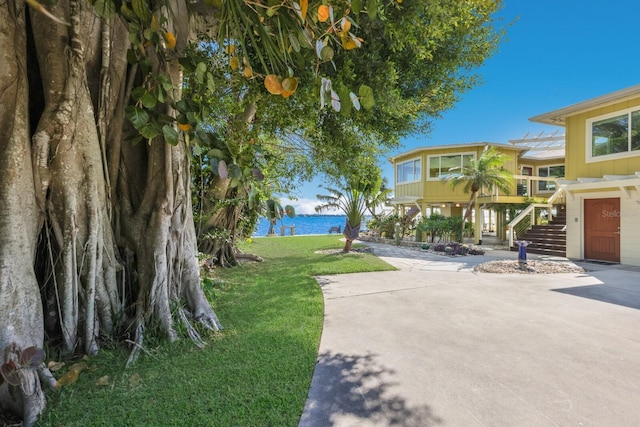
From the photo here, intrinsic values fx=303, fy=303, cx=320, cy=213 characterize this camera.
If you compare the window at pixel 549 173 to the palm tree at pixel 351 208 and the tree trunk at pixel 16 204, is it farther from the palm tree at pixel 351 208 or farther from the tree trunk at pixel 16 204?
the tree trunk at pixel 16 204

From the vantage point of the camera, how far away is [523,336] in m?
3.65

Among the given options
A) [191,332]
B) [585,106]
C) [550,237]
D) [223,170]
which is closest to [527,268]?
[550,237]

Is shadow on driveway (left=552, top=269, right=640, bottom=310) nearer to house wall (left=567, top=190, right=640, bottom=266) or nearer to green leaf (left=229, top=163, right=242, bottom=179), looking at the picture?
house wall (left=567, top=190, right=640, bottom=266)

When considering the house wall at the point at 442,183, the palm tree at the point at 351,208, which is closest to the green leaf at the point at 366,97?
the palm tree at the point at 351,208

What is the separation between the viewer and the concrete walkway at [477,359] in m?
2.27

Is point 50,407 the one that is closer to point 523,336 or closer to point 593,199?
point 523,336

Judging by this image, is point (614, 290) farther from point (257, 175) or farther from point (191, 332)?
point (191, 332)

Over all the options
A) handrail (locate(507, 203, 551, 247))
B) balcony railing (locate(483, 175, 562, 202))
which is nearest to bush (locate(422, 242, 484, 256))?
handrail (locate(507, 203, 551, 247))

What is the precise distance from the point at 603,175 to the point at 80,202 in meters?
13.3

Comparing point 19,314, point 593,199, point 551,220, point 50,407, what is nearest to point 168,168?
point 19,314

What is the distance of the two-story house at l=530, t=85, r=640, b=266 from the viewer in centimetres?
903

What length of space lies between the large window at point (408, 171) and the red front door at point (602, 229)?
8.49 meters

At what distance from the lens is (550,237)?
1223 cm

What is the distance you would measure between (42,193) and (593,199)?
13828 mm
